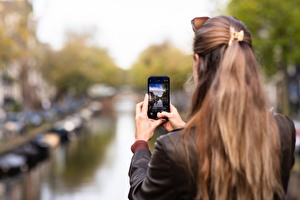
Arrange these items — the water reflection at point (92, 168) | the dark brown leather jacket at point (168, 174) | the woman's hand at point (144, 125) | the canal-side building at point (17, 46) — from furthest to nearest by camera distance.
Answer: the canal-side building at point (17, 46)
the water reflection at point (92, 168)
the woman's hand at point (144, 125)
the dark brown leather jacket at point (168, 174)

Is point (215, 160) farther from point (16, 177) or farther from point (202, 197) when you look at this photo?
point (16, 177)

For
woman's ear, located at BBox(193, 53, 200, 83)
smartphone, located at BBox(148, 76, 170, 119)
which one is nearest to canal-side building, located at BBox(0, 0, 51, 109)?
smartphone, located at BBox(148, 76, 170, 119)

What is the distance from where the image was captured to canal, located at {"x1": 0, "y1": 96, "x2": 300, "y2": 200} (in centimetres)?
2955

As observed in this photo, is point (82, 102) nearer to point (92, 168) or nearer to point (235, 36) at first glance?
point (92, 168)

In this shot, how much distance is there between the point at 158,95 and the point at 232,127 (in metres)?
0.48

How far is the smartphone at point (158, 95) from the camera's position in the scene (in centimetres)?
258

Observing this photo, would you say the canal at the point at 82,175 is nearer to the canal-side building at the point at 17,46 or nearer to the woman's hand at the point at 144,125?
the canal-side building at the point at 17,46

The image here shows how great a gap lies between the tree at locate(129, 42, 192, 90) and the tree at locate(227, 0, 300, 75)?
3.00 m

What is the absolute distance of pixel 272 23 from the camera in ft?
82.6

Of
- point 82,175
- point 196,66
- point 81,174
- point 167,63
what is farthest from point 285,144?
point 167,63

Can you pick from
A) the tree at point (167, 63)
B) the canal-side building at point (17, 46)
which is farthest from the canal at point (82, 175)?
the tree at point (167, 63)

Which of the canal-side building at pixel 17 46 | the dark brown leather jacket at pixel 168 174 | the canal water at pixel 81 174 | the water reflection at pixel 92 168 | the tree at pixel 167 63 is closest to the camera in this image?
the dark brown leather jacket at pixel 168 174

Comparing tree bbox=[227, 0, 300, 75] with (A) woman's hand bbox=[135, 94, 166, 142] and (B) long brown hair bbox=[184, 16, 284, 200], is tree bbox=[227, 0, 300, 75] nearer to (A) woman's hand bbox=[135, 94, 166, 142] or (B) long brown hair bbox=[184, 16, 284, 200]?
(A) woman's hand bbox=[135, 94, 166, 142]

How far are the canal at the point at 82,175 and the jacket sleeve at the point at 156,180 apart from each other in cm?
1644
